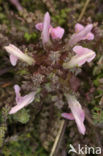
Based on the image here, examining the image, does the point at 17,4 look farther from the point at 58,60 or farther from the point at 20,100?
the point at 20,100

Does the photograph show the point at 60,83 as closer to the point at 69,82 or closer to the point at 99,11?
the point at 69,82

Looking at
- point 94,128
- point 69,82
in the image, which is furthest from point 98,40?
point 94,128

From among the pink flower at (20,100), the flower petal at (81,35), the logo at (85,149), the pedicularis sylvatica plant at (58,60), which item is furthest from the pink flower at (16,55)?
the logo at (85,149)

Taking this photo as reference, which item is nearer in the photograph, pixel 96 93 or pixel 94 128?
pixel 94 128

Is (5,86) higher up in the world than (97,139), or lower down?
higher up

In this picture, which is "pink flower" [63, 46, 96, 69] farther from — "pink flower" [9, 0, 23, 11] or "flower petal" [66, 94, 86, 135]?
"pink flower" [9, 0, 23, 11]

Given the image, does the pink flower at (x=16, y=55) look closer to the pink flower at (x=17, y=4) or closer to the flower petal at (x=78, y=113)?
the flower petal at (x=78, y=113)
